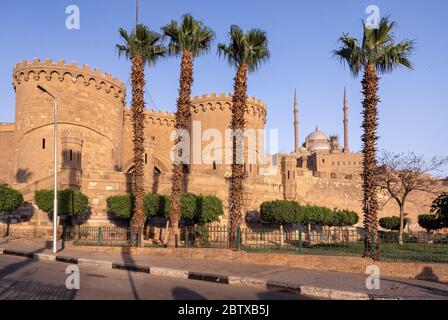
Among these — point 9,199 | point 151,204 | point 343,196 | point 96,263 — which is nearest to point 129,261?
point 96,263

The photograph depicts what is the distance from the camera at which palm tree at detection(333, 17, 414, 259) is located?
14.3 meters

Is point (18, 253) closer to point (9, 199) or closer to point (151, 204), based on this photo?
point (9, 199)

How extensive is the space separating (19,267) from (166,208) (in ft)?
40.4

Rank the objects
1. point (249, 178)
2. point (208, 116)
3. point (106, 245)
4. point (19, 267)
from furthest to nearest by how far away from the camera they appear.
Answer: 1. point (208, 116)
2. point (249, 178)
3. point (106, 245)
4. point (19, 267)

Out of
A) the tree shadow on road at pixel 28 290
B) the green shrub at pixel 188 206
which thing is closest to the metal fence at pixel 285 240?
the green shrub at pixel 188 206

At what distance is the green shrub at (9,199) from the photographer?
22234 millimetres

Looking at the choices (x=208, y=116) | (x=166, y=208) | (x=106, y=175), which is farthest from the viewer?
(x=208, y=116)

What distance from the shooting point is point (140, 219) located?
18844 millimetres

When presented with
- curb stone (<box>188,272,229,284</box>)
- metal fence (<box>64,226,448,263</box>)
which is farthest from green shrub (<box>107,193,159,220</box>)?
curb stone (<box>188,272,229,284</box>)

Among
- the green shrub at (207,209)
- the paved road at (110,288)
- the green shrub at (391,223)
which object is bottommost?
the green shrub at (391,223)

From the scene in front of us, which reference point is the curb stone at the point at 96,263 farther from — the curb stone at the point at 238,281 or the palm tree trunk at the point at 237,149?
the palm tree trunk at the point at 237,149

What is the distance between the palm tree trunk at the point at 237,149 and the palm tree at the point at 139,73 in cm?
426

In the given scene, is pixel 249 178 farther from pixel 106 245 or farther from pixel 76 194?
pixel 106 245
